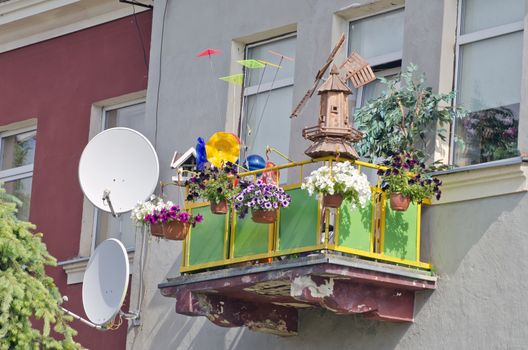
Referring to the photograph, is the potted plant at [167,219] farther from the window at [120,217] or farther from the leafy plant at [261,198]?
the window at [120,217]

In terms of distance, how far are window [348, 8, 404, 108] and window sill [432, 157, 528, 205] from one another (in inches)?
66.6

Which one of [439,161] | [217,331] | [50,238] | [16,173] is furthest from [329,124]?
[16,173]

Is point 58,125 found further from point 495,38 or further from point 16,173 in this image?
point 495,38

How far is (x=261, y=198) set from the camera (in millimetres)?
13945

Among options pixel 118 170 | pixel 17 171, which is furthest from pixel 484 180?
pixel 17 171

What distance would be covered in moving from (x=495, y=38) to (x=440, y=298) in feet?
7.90

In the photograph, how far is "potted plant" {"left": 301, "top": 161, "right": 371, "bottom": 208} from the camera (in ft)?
44.3

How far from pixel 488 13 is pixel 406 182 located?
6.43 ft

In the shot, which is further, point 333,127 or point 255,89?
point 255,89

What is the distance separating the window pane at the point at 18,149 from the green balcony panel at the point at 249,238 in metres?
6.15

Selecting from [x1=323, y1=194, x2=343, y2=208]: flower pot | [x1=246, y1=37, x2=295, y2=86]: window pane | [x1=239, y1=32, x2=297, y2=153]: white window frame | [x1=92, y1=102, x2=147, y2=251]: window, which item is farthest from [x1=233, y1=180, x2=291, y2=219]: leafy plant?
[x1=92, y1=102, x2=147, y2=251]: window

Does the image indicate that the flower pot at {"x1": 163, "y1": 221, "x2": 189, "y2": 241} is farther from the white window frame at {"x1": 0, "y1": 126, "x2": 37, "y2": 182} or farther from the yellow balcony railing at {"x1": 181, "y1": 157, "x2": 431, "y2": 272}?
the white window frame at {"x1": 0, "y1": 126, "x2": 37, "y2": 182}

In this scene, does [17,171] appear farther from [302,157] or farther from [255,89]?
[302,157]

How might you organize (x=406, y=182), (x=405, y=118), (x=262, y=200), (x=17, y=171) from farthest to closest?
(x=17, y=171)
(x=405, y=118)
(x=262, y=200)
(x=406, y=182)
